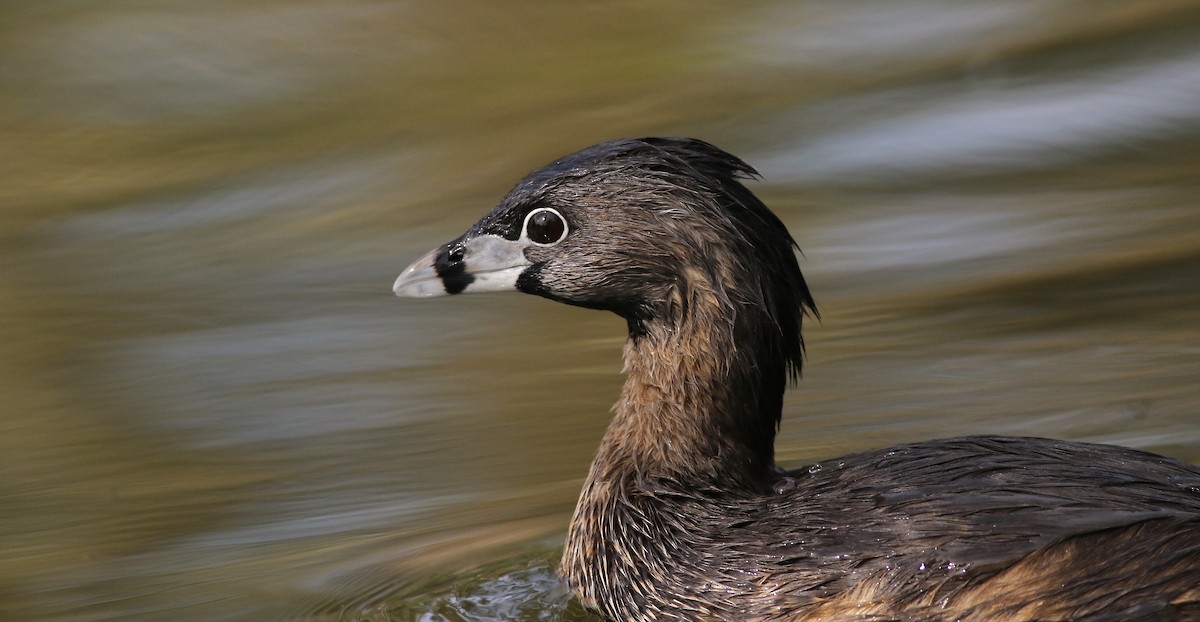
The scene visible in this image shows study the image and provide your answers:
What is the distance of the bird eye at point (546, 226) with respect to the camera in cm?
540

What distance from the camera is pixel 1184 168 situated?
8.50m

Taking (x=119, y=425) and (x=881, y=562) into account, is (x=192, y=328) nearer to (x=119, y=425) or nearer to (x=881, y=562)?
(x=119, y=425)

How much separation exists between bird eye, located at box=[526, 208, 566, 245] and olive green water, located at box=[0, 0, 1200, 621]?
0.95 metres

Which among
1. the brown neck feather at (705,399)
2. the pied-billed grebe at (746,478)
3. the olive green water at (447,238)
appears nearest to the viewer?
A: the pied-billed grebe at (746,478)

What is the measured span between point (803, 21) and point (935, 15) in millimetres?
689

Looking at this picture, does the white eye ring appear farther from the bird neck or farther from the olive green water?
the olive green water

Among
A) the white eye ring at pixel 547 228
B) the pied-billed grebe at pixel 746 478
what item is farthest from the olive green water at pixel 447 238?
the white eye ring at pixel 547 228

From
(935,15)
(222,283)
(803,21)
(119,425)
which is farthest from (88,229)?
(935,15)

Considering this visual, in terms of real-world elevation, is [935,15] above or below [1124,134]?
above

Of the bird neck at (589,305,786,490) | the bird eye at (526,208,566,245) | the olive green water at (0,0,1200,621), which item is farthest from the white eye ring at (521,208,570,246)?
the olive green water at (0,0,1200,621)

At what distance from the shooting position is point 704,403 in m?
5.37

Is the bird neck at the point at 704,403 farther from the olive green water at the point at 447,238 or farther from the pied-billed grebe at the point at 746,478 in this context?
the olive green water at the point at 447,238

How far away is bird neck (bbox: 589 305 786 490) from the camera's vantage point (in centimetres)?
530

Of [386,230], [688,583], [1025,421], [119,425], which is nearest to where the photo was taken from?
[688,583]
